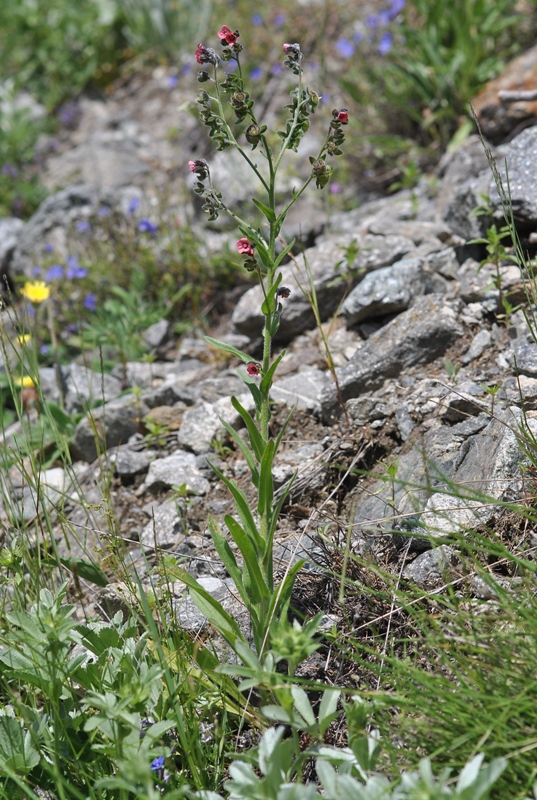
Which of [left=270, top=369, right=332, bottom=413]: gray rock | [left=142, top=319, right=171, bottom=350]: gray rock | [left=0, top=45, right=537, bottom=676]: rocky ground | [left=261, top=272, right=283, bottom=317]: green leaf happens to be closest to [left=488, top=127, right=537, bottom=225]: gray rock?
[left=0, top=45, right=537, bottom=676]: rocky ground

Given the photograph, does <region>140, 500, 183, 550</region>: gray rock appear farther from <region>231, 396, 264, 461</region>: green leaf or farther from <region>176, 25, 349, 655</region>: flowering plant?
<region>231, 396, 264, 461</region>: green leaf

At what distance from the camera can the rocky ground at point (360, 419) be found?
2.12 meters

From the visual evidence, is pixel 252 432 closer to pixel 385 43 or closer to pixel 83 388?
pixel 83 388

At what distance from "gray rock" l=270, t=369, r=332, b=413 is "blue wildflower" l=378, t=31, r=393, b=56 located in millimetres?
2863

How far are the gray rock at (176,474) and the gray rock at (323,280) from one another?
2.90ft

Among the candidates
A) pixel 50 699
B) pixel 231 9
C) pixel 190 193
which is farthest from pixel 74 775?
pixel 231 9

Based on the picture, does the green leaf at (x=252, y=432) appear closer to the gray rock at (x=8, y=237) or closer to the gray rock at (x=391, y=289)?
the gray rock at (x=391, y=289)

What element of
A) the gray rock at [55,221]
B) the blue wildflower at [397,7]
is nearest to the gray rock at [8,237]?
the gray rock at [55,221]

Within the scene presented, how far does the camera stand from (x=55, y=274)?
4.49 metres

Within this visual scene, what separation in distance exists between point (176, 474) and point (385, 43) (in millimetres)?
3553

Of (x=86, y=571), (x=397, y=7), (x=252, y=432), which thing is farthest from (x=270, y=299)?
(x=397, y=7)

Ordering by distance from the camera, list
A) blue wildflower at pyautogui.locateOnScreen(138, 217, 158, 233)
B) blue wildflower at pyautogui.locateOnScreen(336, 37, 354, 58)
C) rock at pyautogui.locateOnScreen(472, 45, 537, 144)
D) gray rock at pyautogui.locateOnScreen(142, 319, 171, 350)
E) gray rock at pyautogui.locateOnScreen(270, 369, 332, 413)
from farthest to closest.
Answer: blue wildflower at pyautogui.locateOnScreen(336, 37, 354, 58)
blue wildflower at pyautogui.locateOnScreen(138, 217, 158, 233)
gray rock at pyautogui.locateOnScreen(142, 319, 171, 350)
rock at pyautogui.locateOnScreen(472, 45, 537, 144)
gray rock at pyautogui.locateOnScreen(270, 369, 332, 413)

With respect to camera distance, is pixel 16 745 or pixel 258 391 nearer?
pixel 16 745

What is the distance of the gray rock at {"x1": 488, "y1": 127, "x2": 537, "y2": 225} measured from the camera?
304cm
